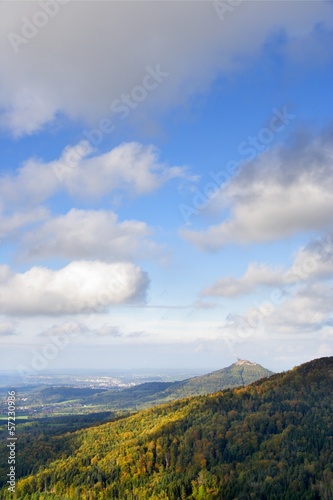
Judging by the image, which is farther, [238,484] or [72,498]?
[72,498]

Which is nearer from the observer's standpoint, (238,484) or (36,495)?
(238,484)

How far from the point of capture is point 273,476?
582 ft

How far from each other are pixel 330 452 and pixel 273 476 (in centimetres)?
3271

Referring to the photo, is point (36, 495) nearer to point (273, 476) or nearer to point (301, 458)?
point (273, 476)

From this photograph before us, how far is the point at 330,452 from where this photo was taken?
189750 mm

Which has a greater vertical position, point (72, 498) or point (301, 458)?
point (301, 458)

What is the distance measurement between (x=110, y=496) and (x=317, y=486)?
95.1m

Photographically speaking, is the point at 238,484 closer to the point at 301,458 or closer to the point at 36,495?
the point at 301,458

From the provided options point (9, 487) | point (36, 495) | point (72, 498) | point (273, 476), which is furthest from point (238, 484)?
point (9, 487)

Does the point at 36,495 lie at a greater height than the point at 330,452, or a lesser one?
lesser

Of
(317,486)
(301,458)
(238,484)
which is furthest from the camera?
(301,458)

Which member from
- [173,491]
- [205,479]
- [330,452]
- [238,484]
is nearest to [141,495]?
[173,491]

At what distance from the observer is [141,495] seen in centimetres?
18712

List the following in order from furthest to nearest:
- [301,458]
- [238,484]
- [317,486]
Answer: [301,458]
[238,484]
[317,486]
